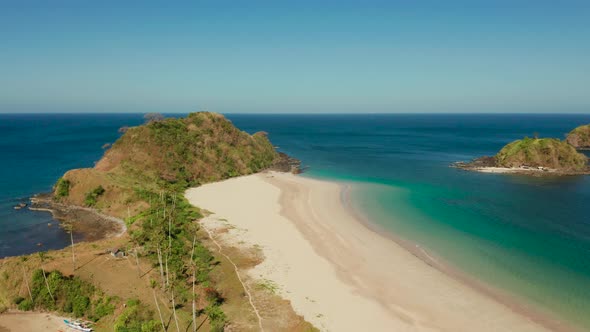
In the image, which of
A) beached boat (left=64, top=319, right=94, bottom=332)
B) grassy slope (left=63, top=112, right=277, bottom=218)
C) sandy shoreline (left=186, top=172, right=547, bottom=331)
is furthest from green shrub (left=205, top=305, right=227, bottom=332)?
grassy slope (left=63, top=112, right=277, bottom=218)

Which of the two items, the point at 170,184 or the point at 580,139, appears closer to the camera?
the point at 170,184

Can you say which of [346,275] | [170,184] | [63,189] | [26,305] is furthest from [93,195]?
[346,275]

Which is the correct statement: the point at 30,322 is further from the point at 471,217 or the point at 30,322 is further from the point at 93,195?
the point at 471,217

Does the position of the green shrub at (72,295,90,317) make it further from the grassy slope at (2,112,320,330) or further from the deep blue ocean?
the deep blue ocean

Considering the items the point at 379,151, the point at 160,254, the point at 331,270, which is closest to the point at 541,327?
the point at 331,270

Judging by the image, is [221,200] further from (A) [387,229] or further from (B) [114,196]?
(A) [387,229]
